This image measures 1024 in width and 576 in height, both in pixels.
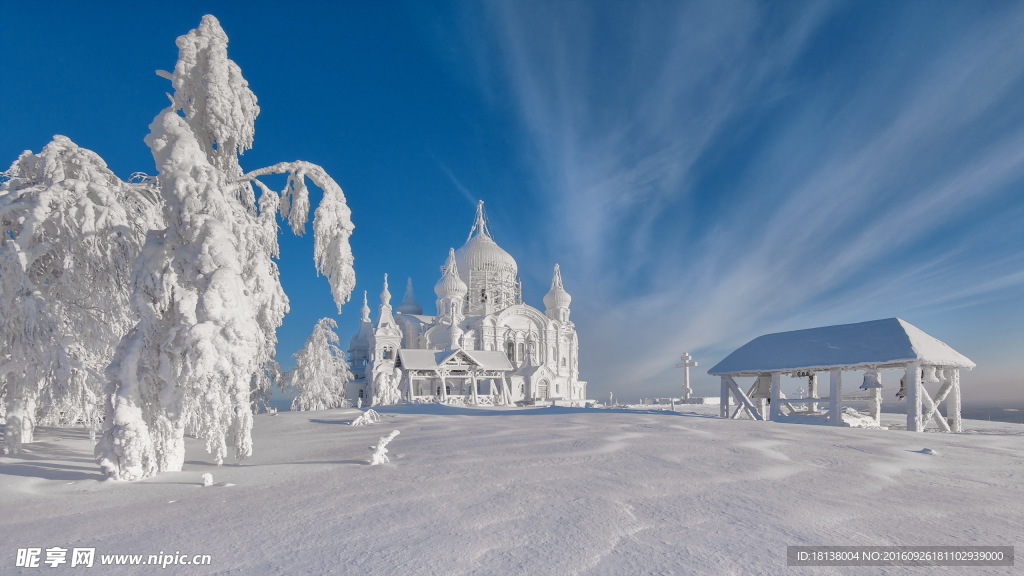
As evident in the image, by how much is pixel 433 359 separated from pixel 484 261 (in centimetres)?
2288

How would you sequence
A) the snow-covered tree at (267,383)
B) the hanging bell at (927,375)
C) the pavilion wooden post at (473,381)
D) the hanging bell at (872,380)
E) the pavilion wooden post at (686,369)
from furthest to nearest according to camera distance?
1. the pavilion wooden post at (473,381)
2. the pavilion wooden post at (686,369)
3. the snow-covered tree at (267,383)
4. the hanging bell at (872,380)
5. the hanging bell at (927,375)

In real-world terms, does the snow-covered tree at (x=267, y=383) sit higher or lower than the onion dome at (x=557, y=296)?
lower

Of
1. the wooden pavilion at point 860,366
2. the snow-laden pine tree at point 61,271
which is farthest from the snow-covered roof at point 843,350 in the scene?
→ the snow-laden pine tree at point 61,271

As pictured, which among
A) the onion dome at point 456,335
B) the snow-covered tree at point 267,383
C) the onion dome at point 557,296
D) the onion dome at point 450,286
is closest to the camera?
the snow-covered tree at point 267,383

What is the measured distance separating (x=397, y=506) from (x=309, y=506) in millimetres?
910

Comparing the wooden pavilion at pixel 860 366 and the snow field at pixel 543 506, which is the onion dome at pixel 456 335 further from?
the snow field at pixel 543 506

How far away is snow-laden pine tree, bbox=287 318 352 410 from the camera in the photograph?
35.7 m

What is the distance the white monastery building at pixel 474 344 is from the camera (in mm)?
41062

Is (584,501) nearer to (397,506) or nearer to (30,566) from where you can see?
(397,506)

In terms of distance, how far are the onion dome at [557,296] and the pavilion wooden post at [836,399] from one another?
4467 cm

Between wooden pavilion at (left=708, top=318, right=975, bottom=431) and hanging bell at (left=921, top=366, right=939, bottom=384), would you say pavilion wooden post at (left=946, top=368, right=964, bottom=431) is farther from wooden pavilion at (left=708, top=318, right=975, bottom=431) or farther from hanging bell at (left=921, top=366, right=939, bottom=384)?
hanging bell at (left=921, top=366, right=939, bottom=384)

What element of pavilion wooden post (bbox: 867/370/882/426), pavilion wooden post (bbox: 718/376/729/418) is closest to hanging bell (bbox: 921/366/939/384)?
pavilion wooden post (bbox: 867/370/882/426)

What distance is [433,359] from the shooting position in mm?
40062

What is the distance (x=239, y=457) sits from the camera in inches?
301
